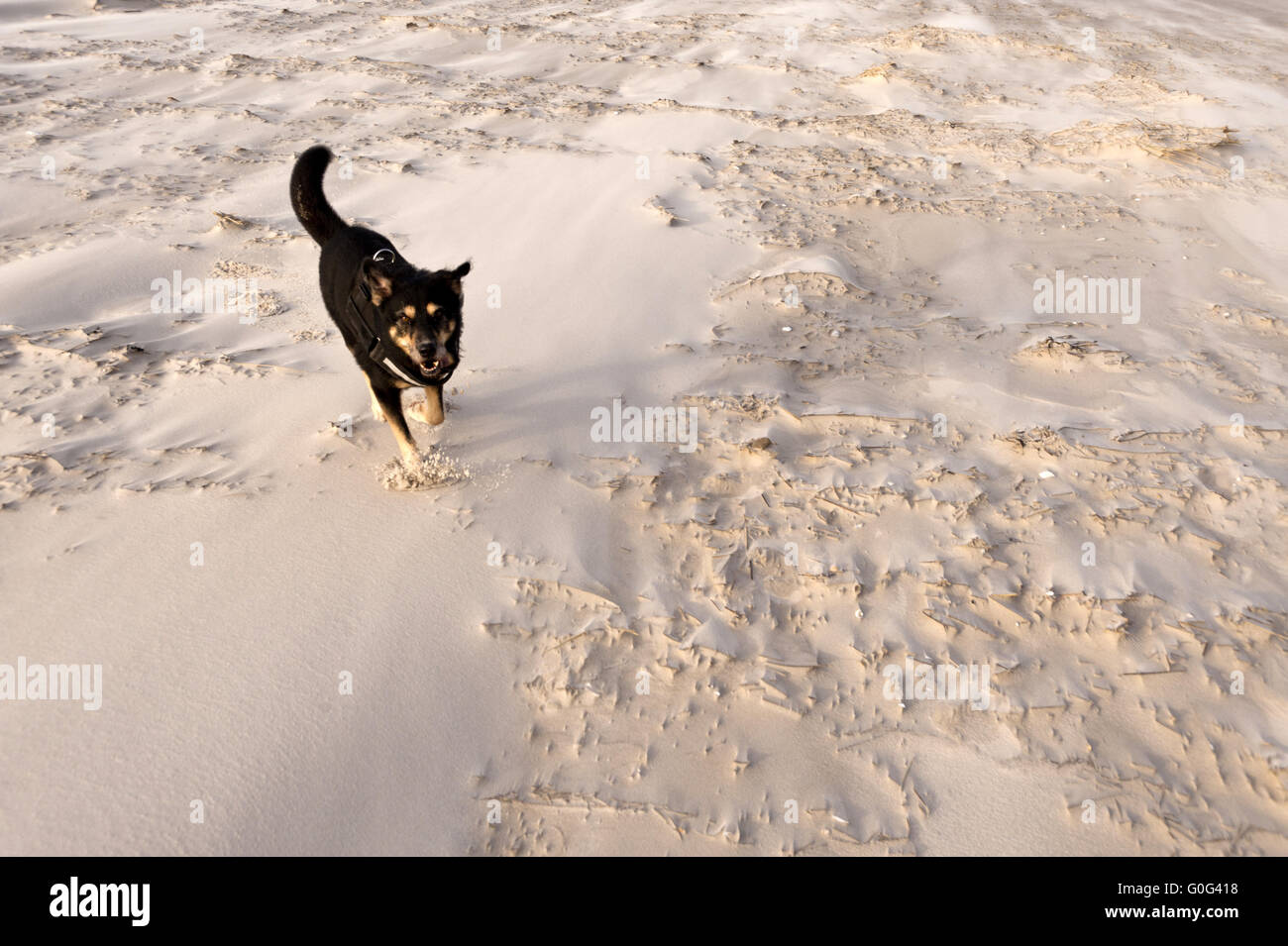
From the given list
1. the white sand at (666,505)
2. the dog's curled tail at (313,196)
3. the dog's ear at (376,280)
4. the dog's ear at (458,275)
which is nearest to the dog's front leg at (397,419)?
the white sand at (666,505)

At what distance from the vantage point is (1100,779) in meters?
2.36

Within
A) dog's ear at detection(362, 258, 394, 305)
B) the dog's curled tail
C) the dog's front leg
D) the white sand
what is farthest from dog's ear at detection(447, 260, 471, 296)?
the dog's curled tail

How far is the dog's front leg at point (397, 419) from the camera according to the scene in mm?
3350

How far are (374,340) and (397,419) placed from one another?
362 millimetres

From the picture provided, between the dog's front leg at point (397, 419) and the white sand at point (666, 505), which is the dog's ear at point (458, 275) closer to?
the dog's front leg at point (397, 419)

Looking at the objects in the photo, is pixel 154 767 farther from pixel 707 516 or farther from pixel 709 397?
pixel 709 397

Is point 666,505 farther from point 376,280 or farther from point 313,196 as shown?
point 313,196

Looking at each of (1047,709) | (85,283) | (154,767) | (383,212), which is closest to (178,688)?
(154,767)

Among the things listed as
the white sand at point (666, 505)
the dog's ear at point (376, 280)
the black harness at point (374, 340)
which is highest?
the dog's ear at point (376, 280)

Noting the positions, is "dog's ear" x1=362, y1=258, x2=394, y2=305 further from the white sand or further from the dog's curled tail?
the dog's curled tail

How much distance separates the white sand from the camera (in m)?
2.34

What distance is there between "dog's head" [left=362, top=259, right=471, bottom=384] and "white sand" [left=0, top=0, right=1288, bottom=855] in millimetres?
669

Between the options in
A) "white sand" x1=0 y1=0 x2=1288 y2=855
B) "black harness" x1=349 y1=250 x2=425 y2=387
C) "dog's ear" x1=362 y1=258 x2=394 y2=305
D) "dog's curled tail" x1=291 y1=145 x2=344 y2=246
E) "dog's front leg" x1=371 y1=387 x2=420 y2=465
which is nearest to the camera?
"white sand" x1=0 y1=0 x2=1288 y2=855

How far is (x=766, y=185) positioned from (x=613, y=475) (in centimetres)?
386
